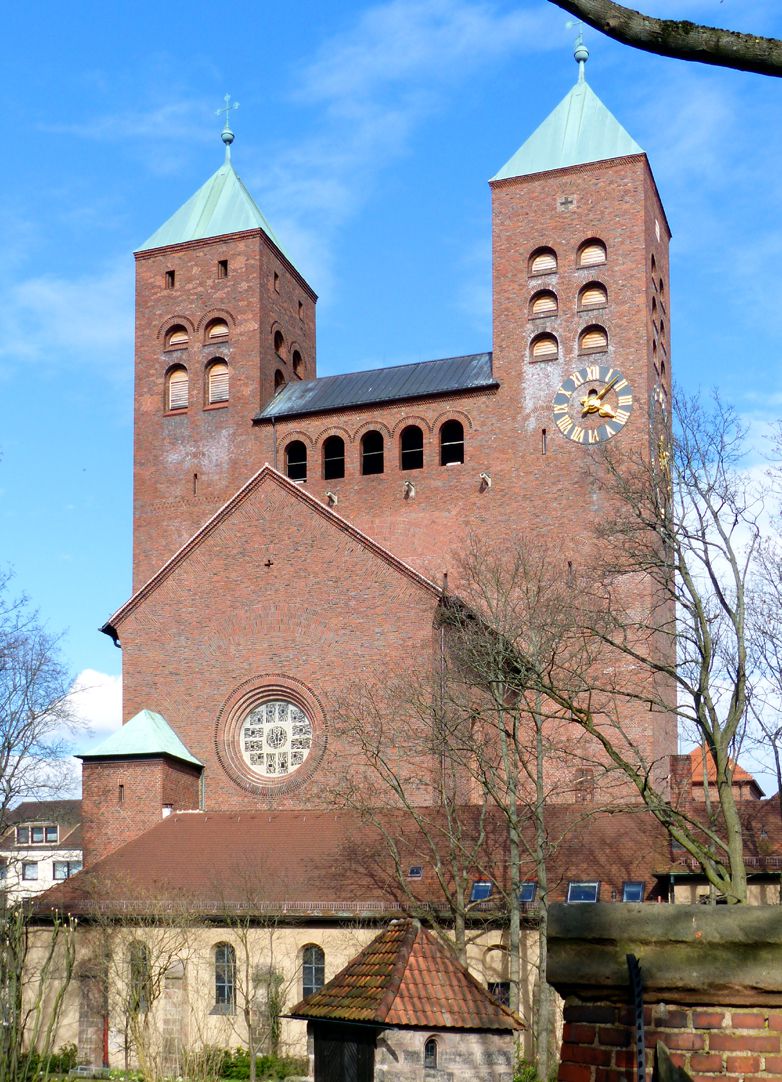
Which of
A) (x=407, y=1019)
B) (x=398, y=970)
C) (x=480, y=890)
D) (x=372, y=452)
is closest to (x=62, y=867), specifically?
(x=372, y=452)

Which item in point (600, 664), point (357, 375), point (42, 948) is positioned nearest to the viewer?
point (42, 948)

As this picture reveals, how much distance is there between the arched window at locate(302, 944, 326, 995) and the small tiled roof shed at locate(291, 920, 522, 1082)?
15.3 meters

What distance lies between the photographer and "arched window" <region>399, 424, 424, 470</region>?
4430 cm

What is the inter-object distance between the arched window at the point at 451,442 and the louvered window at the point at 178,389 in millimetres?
8728

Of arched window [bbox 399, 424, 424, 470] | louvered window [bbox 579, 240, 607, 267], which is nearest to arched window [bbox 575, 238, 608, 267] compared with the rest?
louvered window [bbox 579, 240, 607, 267]

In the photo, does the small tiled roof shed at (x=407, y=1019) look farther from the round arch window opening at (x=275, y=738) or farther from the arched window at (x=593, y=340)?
the arched window at (x=593, y=340)

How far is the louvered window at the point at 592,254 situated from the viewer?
44.2 m

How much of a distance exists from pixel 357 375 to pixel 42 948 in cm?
2050

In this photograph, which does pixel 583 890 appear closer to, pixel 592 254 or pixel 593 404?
pixel 593 404

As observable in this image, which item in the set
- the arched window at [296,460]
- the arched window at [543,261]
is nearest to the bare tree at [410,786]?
the arched window at [296,460]

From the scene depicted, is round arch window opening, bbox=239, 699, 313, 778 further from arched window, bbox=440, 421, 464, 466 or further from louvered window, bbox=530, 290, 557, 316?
louvered window, bbox=530, 290, 557, 316

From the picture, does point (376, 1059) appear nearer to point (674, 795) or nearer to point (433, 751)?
point (433, 751)

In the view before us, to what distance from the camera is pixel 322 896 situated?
32.9 m

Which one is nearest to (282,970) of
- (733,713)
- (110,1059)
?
(110,1059)
